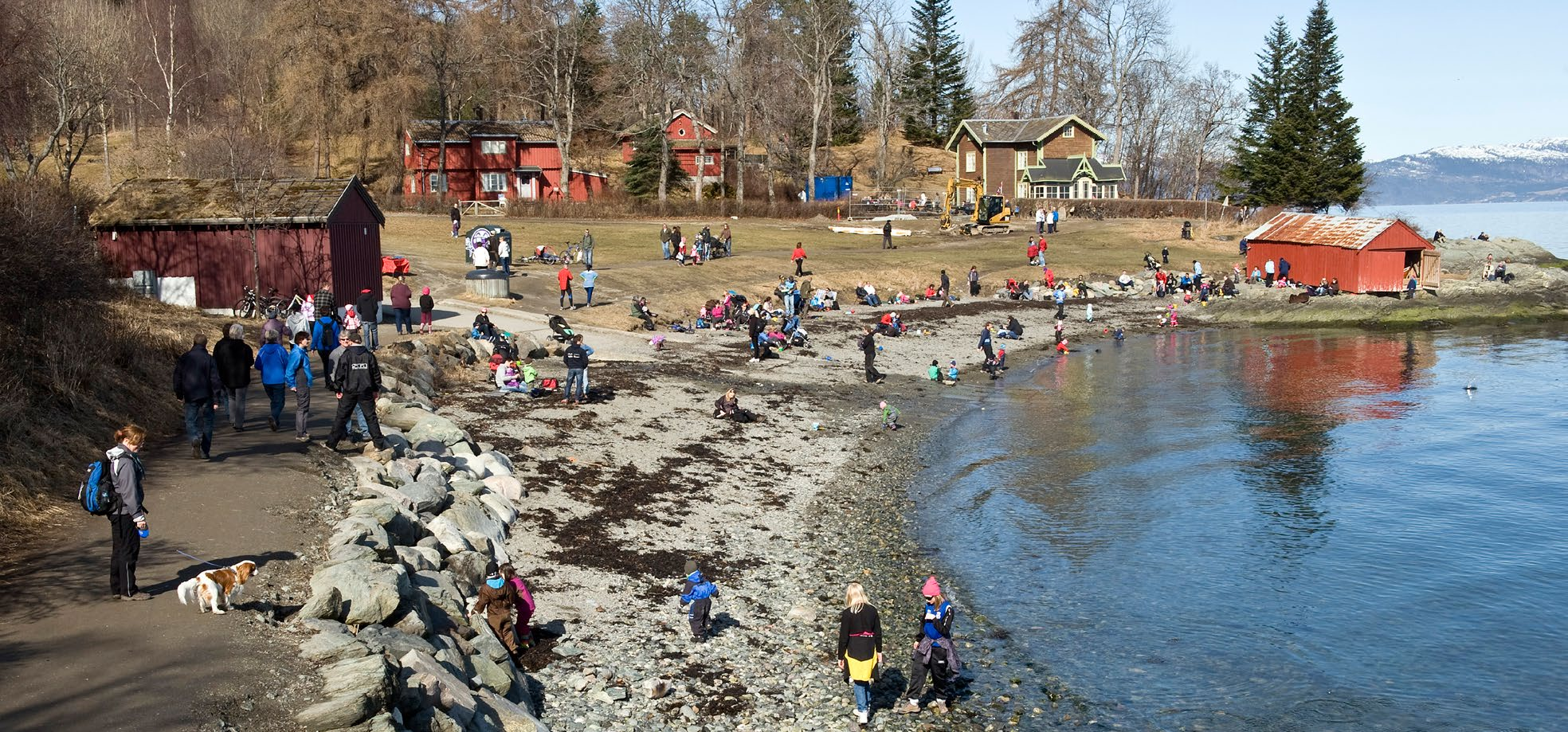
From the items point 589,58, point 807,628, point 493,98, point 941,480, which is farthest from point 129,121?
point 807,628

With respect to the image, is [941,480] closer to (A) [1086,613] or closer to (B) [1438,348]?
(A) [1086,613]

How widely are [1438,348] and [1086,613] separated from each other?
108ft

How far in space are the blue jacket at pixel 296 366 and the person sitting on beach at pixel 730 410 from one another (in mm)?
9914

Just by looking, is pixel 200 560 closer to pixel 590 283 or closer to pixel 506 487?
pixel 506 487

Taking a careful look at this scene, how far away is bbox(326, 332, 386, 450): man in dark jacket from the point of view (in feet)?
55.0

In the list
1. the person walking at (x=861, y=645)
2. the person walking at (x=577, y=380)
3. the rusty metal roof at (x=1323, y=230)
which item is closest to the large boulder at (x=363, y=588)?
the person walking at (x=861, y=645)

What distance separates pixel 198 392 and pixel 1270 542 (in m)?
17.9

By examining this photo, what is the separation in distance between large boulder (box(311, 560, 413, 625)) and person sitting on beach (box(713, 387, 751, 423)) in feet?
47.4

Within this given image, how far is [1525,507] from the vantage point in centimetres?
2259

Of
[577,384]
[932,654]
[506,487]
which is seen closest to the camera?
[932,654]

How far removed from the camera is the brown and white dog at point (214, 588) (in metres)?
11.1

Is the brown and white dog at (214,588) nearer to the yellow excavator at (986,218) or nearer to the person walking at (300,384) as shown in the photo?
the person walking at (300,384)

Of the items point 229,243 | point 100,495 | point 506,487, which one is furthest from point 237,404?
point 229,243

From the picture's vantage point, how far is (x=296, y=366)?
59.7 ft
